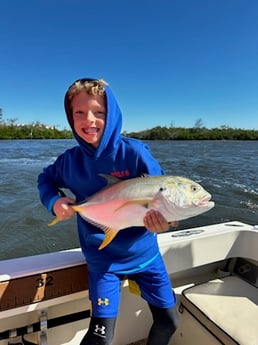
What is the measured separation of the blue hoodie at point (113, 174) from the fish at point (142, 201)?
0.14 metres

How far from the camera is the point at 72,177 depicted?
4.33ft

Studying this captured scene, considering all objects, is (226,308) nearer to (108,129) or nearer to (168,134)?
(108,129)

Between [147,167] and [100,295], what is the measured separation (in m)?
0.59

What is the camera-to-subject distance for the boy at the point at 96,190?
120 centimetres

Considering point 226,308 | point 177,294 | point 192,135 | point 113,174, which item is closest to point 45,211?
point 177,294

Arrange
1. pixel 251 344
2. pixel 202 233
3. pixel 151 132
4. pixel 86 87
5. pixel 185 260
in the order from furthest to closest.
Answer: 1. pixel 151 132
2. pixel 202 233
3. pixel 185 260
4. pixel 251 344
5. pixel 86 87

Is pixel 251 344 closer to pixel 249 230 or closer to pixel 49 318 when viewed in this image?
pixel 249 230

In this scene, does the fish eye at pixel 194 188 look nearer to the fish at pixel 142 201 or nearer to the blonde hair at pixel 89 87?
the fish at pixel 142 201

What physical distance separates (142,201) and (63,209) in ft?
1.12

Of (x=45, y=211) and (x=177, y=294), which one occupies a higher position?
(x=177, y=294)

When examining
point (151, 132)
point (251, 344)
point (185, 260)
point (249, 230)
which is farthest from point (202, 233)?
point (151, 132)

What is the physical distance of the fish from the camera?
1032 mm

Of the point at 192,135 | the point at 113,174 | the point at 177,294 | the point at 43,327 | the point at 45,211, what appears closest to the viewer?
the point at 113,174

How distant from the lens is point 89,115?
1188 mm
